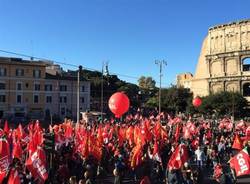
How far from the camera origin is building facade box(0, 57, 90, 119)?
69.6 meters

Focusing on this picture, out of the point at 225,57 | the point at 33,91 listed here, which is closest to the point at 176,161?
the point at 33,91

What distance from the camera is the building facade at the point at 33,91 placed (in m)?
69.6

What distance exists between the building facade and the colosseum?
904 inches

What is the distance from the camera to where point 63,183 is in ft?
48.2

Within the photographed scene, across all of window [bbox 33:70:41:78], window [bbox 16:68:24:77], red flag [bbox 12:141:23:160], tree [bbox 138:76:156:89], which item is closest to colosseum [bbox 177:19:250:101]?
window [bbox 33:70:41:78]

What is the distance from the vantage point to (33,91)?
72.8 metres

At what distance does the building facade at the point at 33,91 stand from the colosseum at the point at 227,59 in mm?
22970

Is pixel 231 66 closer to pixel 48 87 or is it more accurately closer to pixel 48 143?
pixel 48 87

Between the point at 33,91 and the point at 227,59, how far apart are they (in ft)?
108

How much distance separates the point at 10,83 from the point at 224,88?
35.3m

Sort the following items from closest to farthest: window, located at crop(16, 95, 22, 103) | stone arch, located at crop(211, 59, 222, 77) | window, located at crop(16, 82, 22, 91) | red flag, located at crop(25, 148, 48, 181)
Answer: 1. red flag, located at crop(25, 148, 48, 181)
2. window, located at crop(16, 95, 22, 103)
3. window, located at crop(16, 82, 22, 91)
4. stone arch, located at crop(211, 59, 222, 77)

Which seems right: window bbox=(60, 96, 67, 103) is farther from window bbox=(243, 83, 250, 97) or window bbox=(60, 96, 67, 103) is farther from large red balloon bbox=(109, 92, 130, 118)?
large red balloon bbox=(109, 92, 130, 118)

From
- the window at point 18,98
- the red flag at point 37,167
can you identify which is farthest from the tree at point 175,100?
the red flag at point 37,167

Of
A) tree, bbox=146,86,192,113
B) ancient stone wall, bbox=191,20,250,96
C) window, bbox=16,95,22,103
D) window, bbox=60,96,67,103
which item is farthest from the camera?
tree, bbox=146,86,192,113
